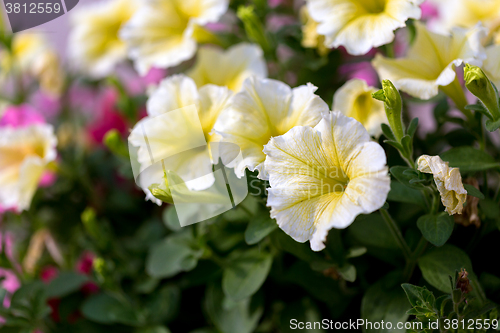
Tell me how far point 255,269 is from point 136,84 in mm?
600

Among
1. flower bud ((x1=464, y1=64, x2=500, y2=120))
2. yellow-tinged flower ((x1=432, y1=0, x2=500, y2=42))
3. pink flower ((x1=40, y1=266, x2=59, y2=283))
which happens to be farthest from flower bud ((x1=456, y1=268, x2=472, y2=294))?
pink flower ((x1=40, y1=266, x2=59, y2=283))

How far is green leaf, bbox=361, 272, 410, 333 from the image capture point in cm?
40

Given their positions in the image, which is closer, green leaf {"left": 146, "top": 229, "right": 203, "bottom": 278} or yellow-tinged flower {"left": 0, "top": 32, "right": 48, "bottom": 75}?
green leaf {"left": 146, "top": 229, "right": 203, "bottom": 278}

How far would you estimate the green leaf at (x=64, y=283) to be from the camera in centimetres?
55

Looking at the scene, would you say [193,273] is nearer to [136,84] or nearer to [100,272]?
[100,272]

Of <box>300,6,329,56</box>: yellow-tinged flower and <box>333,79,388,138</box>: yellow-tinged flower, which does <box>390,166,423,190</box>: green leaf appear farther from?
<box>300,6,329,56</box>: yellow-tinged flower

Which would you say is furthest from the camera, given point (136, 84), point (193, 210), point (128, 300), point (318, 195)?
point (136, 84)

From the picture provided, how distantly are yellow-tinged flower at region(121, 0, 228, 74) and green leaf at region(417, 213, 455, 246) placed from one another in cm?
33

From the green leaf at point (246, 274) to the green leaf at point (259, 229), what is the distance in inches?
3.0

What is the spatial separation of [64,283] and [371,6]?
0.52m

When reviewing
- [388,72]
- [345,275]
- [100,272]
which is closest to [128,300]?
[100,272]

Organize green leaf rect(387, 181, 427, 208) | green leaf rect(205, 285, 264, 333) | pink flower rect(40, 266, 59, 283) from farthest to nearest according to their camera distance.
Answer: pink flower rect(40, 266, 59, 283) < green leaf rect(205, 285, 264, 333) < green leaf rect(387, 181, 427, 208)

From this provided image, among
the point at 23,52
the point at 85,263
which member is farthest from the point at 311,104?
the point at 23,52

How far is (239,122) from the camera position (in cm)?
37
